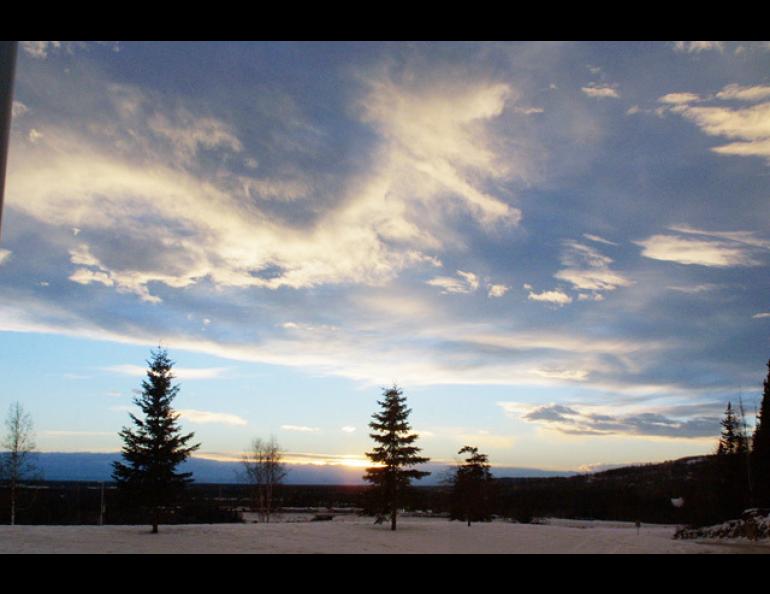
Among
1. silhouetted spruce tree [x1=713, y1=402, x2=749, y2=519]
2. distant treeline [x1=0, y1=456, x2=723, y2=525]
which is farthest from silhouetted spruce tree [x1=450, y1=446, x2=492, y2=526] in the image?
silhouetted spruce tree [x1=713, y1=402, x2=749, y2=519]

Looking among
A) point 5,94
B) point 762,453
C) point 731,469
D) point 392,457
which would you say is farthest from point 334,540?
point 731,469

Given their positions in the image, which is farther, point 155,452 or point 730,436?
point 730,436

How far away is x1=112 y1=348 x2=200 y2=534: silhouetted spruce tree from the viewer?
12125 mm

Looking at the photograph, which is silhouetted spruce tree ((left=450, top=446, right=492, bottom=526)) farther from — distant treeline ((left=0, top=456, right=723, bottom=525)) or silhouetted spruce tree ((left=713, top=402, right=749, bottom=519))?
silhouetted spruce tree ((left=713, top=402, right=749, bottom=519))

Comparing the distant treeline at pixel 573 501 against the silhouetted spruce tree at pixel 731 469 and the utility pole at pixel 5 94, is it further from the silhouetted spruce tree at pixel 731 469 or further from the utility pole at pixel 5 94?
the utility pole at pixel 5 94

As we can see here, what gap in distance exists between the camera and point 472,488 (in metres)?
15.9

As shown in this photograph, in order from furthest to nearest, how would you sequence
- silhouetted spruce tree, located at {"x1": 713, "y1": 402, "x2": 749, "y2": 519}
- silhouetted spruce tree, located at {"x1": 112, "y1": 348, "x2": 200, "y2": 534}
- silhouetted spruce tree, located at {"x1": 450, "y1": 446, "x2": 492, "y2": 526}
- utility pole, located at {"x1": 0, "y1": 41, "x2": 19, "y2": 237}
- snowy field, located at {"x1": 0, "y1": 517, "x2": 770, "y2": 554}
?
silhouetted spruce tree, located at {"x1": 450, "y1": 446, "x2": 492, "y2": 526}
silhouetted spruce tree, located at {"x1": 713, "y1": 402, "x2": 749, "y2": 519}
silhouetted spruce tree, located at {"x1": 112, "y1": 348, "x2": 200, "y2": 534}
snowy field, located at {"x1": 0, "y1": 517, "x2": 770, "y2": 554}
utility pole, located at {"x1": 0, "y1": 41, "x2": 19, "y2": 237}

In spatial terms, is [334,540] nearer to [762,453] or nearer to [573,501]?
[762,453]

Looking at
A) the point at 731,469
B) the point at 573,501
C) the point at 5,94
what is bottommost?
the point at 573,501

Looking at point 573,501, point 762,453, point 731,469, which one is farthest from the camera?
point 573,501

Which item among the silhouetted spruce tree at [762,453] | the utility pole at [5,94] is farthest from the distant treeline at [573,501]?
the utility pole at [5,94]

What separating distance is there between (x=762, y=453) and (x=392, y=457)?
8.82 m

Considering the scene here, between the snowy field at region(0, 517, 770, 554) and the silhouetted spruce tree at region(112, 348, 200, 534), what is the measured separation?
78 cm

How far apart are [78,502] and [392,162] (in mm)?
25060
